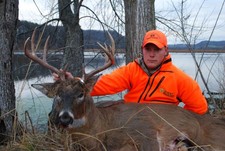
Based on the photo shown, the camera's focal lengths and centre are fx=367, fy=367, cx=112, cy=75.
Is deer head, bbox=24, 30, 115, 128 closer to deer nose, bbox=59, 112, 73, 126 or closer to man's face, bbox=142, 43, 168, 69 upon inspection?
deer nose, bbox=59, 112, 73, 126

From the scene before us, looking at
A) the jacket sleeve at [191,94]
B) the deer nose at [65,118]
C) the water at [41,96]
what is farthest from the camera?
the water at [41,96]

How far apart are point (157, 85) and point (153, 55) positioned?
38 centimetres

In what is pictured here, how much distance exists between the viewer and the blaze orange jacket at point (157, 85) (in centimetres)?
452

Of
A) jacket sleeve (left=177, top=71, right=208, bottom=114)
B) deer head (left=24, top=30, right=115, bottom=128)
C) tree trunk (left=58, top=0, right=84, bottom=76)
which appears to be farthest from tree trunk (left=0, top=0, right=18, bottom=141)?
jacket sleeve (left=177, top=71, right=208, bottom=114)

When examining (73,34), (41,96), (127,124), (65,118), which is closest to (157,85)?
(127,124)

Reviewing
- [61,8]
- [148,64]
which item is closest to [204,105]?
[148,64]

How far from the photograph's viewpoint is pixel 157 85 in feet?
15.0

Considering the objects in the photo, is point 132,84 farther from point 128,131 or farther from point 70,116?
point 70,116

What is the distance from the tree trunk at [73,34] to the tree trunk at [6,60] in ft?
7.01

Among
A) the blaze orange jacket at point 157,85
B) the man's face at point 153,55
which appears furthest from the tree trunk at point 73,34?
the man's face at point 153,55

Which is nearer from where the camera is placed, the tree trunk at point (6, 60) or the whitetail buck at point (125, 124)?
the whitetail buck at point (125, 124)

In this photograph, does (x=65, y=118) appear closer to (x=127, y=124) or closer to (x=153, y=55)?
(x=127, y=124)

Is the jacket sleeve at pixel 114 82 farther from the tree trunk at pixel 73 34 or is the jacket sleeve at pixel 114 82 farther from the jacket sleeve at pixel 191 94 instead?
the tree trunk at pixel 73 34

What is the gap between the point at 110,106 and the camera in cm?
437
